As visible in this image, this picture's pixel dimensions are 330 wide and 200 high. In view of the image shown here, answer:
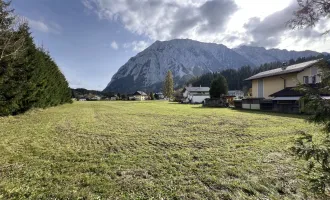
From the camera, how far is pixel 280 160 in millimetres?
5051

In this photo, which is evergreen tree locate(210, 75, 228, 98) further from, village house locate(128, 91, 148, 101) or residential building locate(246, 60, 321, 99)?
village house locate(128, 91, 148, 101)

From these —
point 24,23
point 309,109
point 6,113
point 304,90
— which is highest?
point 24,23

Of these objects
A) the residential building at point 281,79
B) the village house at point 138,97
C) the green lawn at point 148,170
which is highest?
the residential building at point 281,79

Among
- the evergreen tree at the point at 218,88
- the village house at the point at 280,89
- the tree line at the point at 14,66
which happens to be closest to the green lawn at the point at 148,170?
the tree line at the point at 14,66

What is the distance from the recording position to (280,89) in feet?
82.2

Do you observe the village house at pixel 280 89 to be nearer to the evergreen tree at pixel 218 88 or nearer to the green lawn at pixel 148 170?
the evergreen tree at pixel 218 88

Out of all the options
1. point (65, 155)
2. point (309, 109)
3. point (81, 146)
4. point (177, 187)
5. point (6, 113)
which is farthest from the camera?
point (6, 113)

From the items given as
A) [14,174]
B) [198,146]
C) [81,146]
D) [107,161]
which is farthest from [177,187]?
[81,146]

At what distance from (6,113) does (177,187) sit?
15245 mm

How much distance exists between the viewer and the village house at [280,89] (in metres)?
20.1

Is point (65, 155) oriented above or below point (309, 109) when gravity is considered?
below

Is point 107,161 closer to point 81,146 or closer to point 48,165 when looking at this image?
point 48,165

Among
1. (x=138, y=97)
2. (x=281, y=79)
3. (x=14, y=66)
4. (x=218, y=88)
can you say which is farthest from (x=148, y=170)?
(x=138, y=97)

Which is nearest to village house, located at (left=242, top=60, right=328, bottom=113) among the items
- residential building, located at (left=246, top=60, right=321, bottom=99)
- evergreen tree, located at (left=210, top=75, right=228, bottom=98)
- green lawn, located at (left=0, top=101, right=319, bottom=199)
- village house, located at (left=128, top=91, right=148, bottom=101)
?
residential building, located at (left=246, top=60, right=321, bottom=99)
